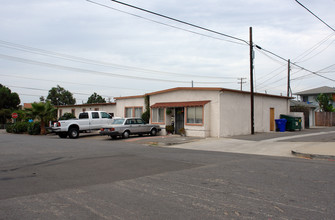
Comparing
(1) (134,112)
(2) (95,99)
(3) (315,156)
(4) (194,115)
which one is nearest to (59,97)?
(2) (95,99)

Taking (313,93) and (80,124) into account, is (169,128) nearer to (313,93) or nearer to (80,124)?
(80,124)

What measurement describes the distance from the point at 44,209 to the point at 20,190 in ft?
5.81

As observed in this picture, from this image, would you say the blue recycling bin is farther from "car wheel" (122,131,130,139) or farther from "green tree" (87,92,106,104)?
"green tree" (87,92,106,104)

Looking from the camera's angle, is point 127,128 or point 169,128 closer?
point 127,128

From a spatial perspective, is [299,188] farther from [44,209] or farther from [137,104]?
[137,104]

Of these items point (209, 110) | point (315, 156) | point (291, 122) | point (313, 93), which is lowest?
point (315, 156)

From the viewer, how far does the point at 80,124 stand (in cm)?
2333

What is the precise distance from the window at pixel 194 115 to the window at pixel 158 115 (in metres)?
3.14

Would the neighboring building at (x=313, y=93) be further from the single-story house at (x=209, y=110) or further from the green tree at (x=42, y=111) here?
the green tree at (x=42, y=111)

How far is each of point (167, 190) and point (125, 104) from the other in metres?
23.2

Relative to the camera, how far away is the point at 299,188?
6492 millimetres

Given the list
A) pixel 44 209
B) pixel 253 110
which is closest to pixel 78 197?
pixel 44 209

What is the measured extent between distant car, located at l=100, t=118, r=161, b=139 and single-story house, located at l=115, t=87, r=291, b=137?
48.9 inches

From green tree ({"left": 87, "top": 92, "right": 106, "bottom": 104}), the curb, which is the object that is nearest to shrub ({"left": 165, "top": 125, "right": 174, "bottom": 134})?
the curb
